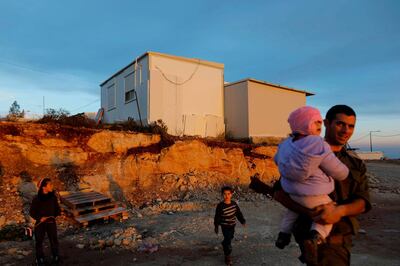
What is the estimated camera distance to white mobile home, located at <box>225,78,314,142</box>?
2080 centimetres

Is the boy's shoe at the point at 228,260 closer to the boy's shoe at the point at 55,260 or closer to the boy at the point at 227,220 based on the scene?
the boy at the point at 227,220

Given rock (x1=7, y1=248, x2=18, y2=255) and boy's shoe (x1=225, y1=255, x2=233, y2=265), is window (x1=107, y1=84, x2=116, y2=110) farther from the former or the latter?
boy's shoe (x1=225, y1=255, x2=233, y2=265)

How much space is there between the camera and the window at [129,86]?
2008 centimetres

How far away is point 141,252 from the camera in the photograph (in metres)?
7.72

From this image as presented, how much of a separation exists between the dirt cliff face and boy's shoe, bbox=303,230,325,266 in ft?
39.9

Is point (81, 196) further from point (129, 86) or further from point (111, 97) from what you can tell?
point (111, 97)

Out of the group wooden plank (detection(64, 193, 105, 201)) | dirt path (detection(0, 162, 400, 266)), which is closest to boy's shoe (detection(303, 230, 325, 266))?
dirt path (detection(0, 162, 400, 266))

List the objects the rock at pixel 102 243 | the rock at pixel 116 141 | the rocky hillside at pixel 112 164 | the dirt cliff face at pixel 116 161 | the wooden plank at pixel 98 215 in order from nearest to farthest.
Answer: the rock at pixel 102 243 < the wooden plank at pixel 98 215 < the rocky hillside at pixel 112 164 < the dirt cliff face at pixel 116 161 < the rock at pixel 116 141

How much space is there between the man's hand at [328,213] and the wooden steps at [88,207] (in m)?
8.93

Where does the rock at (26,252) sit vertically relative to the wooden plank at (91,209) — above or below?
below

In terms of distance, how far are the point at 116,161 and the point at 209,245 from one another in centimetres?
807

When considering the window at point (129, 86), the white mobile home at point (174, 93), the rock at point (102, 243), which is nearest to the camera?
the rock at point (102, 243)

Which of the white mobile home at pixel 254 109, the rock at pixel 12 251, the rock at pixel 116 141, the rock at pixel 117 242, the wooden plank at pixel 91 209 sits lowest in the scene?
the rock at pixel 12 251

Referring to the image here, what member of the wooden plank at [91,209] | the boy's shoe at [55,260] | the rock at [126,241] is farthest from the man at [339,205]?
the wooden plank at [91,209]
